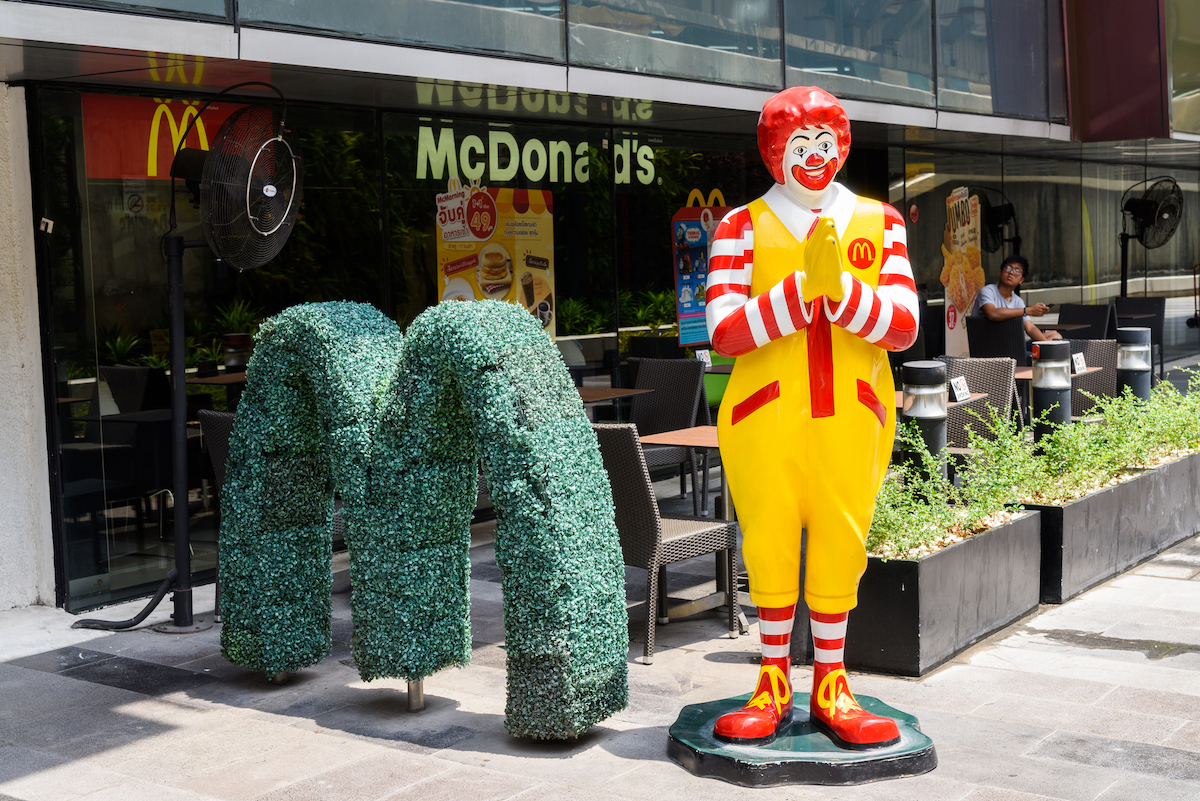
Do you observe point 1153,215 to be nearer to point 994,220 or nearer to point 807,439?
point 994,220

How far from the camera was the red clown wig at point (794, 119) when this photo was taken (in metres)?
4.31

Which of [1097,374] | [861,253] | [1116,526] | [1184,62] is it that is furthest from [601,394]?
[1184,62]

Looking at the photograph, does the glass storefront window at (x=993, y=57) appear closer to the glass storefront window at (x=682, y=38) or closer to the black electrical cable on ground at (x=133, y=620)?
the glass storefront window at (x=682, y=38)

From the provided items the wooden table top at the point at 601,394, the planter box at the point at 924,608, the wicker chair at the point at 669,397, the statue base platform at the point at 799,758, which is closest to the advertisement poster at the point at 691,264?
the wicker chair at the point at 669,397

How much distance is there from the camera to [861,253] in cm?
438

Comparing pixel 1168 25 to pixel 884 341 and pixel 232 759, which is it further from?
pixel 232 759

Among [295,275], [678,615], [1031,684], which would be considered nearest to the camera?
[1031,684]

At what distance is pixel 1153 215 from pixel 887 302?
16.0m

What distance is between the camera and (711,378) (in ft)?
31.0

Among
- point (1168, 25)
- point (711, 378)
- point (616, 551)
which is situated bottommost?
point (616, 551)

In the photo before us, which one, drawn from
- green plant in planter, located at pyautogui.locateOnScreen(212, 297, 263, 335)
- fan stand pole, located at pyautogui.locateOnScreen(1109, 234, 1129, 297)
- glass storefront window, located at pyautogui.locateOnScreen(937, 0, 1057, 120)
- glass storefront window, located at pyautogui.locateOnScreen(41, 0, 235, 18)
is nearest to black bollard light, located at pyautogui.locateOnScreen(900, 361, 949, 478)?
glass storefront window, located at pyautogui.locateOnScreen(41, 0, 235, 18)

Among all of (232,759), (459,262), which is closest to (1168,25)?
(459,262)

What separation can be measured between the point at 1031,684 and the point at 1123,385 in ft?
15.4

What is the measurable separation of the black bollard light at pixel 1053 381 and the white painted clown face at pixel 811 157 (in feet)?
12.5
